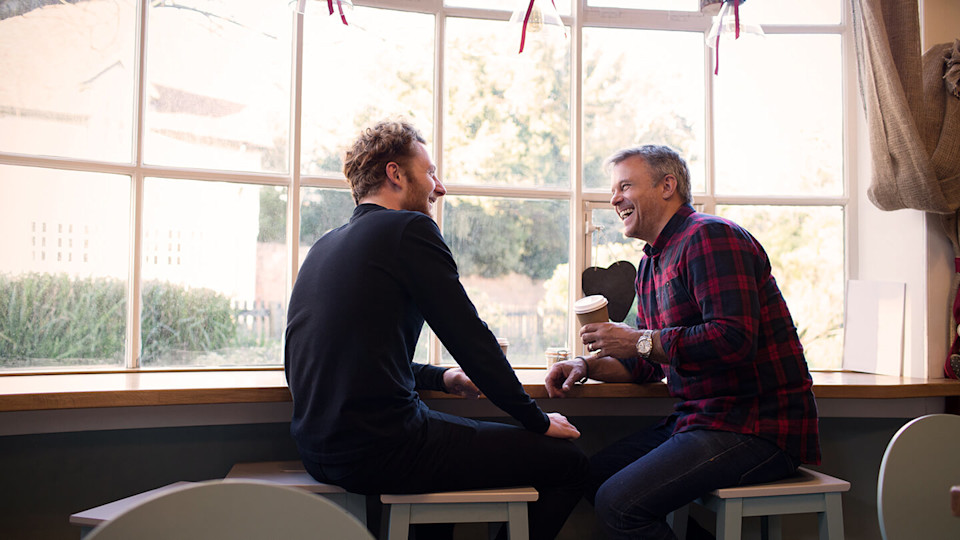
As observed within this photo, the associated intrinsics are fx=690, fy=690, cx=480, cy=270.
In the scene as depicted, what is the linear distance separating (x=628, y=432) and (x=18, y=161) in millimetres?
2411

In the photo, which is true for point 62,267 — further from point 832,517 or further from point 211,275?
point 832,517

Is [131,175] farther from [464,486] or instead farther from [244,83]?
[464,486]

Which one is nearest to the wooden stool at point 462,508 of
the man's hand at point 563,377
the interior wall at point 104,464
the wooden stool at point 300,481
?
the wooden stool at point 300,481

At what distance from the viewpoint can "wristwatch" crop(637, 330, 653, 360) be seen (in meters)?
1.99

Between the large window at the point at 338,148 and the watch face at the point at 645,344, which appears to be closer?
the watch face at the point at 645,344

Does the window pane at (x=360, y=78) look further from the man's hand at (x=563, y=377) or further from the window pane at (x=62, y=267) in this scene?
the man's hand at (x=563, y=377)

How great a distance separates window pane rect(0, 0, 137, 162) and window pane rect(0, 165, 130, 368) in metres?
0.12

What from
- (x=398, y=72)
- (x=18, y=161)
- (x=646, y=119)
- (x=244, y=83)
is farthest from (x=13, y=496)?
(x=646, y=119)

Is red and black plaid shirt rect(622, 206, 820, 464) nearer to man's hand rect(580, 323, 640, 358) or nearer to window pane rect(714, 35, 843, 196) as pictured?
man's hand rect(580, 323, 640, 358)

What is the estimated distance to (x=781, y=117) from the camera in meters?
3.01

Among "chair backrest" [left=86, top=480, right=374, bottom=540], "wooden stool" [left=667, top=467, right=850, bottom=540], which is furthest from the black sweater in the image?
"chair backrest" [left=86, top=480, right=374, bottom=540]

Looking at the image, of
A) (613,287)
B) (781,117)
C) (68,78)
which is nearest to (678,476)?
(613,287)

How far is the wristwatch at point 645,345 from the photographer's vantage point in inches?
78.4

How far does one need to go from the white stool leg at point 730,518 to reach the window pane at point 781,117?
153 cm
